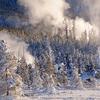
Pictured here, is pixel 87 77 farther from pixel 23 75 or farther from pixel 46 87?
pixel 46 87

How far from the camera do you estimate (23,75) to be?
9838 centimetres

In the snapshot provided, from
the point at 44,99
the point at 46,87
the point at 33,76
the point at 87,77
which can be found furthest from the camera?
the point at 87,77

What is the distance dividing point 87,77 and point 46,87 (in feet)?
116

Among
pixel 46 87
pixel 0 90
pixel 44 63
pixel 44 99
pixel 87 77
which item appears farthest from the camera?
pixel 87 77

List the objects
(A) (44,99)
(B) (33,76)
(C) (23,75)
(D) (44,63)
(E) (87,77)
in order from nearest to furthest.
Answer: (A) (44,99) < (B) (33,76) < (C) (23,75) < (D) (44,63) < (E) (87,77)

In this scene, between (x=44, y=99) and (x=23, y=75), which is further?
(x=23, y=75)

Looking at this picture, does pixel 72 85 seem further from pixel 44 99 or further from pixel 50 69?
pixel 44 99

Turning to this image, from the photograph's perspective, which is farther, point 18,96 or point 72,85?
point 72,85

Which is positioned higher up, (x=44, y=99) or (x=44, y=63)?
(x=44, y=63)

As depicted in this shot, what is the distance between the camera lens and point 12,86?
56188 millimetres

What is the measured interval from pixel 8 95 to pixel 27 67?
4585 centimetres

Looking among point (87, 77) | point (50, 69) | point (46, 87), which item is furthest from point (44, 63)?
point (46, 87)

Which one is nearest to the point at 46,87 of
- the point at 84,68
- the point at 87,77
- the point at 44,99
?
the point at 44,99

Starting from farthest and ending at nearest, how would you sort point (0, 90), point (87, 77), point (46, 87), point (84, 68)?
point (84, 68)
point (87, 77)
point (46, 87)
point (0, 90)
